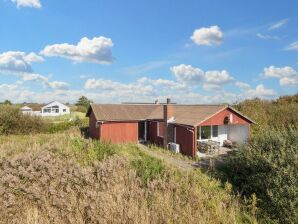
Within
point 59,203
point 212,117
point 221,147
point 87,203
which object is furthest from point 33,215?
point 221,147

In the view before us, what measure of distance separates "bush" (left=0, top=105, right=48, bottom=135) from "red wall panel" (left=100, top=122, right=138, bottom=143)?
1399 cm

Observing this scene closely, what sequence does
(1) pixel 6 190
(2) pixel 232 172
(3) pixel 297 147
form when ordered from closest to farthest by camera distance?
(1) pixel 6 190
(3) pixel 297 147
(2) pixel 232 172

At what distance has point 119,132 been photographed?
28.6m

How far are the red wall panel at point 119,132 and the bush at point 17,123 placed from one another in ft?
45.9

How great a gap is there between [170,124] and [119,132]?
612 centimetres

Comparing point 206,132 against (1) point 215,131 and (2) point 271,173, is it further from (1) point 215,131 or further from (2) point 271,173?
(2) point 271,173

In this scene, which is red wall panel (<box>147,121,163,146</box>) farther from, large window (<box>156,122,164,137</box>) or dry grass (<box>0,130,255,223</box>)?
dry grass (<box>0,130,255,223</box>)

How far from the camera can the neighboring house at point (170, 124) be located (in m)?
22.9

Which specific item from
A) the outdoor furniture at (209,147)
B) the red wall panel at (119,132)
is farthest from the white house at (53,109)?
the outdoor furniture at (209,147)

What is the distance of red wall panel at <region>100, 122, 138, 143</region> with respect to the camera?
27.9 metres

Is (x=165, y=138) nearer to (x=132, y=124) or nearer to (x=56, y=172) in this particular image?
(x=132, y=124)

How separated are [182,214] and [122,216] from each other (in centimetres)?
159

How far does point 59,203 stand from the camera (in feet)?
24.1

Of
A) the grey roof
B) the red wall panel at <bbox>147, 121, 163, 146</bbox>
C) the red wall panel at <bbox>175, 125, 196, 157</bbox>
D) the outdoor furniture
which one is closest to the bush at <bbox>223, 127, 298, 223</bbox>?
the red wall panel at <bbox>175, 125, 196, 157</bbox>
